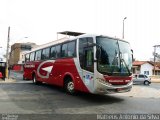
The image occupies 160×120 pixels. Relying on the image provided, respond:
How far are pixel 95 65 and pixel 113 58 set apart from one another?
0.96 meters

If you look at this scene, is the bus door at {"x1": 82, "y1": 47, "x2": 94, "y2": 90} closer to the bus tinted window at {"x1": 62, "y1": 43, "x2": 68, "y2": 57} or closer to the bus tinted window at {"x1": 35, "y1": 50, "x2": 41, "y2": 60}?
the bus tinted window at {"x1": 62, "y1": 43, "x2": 68, "y2": 57}

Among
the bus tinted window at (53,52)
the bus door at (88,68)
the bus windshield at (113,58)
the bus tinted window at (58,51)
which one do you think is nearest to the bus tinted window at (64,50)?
the bus tinted window at (58,51)

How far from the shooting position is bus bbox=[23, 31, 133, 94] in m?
12.6

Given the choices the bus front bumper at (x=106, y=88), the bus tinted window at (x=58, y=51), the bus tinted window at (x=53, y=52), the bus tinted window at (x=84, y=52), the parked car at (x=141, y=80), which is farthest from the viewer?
the parked car at (x=141, y=80)

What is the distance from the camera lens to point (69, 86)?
1532 cm

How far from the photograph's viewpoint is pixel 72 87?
592 inches

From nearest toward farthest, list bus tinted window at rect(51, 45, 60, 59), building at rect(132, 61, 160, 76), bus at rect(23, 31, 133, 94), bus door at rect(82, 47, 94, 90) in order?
bus at rect(23, 31, 133, 94), bus door at rect(82, 47, 94, 90), bus tinted window at rect(51, 45, 60, 59), building at rect(132, 61, 160, 76)

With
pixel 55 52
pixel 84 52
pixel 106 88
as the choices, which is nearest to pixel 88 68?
pixel 84 52

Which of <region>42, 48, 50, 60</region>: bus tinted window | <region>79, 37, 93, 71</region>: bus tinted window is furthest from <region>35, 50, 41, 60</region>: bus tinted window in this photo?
<region>79, 37, 93, 71</region>: bus tinted window

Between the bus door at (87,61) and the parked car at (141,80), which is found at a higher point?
the bus door at (87,61)

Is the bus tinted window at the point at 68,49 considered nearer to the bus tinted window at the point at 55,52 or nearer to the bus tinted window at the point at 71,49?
the bus tinted window at the point at 71,49

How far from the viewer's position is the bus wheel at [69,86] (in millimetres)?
15030

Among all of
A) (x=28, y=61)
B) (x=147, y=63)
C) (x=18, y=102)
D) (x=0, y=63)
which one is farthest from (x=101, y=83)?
(x=147, y=63)

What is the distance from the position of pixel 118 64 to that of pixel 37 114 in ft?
16.8
